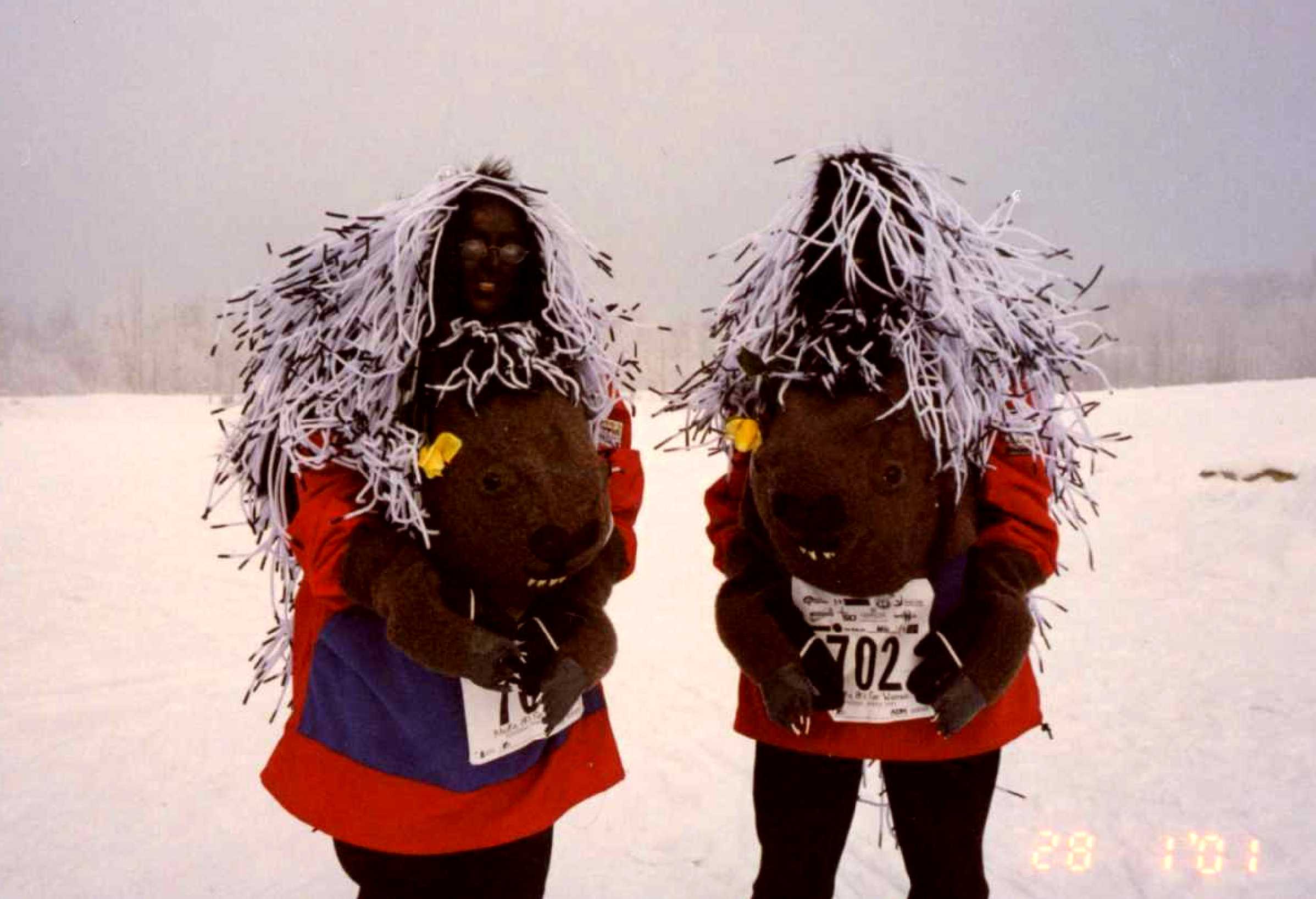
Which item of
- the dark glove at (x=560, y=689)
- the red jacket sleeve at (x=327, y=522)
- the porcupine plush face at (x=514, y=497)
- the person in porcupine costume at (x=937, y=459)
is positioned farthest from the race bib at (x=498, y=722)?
the person in porcupine costume at (x=937, y=459)

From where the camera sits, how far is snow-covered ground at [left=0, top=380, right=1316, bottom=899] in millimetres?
2693

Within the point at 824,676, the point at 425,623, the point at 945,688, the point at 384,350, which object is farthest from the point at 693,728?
the point at 384,350

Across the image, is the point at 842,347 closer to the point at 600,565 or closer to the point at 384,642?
the point at 600,565

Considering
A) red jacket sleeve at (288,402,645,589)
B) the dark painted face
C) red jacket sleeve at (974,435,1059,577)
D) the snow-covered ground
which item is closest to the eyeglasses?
the dark painted face

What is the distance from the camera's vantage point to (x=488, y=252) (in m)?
1.62

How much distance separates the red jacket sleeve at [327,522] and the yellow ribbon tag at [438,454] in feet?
0.52

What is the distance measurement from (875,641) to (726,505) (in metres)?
0.45

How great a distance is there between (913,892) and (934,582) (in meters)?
0.67

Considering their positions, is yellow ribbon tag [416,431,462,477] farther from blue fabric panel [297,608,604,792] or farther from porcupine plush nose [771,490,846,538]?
porcupine plush nose [771,490,846,538]

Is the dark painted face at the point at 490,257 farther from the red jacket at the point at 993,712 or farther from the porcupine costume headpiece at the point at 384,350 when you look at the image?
the red jacket at the point at 993,712

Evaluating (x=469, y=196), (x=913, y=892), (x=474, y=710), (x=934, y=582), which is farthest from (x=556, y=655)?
(x=913, y=892)

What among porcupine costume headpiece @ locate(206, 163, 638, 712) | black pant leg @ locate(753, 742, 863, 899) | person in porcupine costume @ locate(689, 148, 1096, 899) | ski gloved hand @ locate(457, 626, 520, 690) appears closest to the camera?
ski gloved hand @ locate(457, 626, 520, 690)

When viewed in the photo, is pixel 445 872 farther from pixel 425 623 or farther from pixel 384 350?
pixel 384 350

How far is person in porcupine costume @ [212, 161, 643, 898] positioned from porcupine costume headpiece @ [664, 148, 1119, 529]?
302mm
